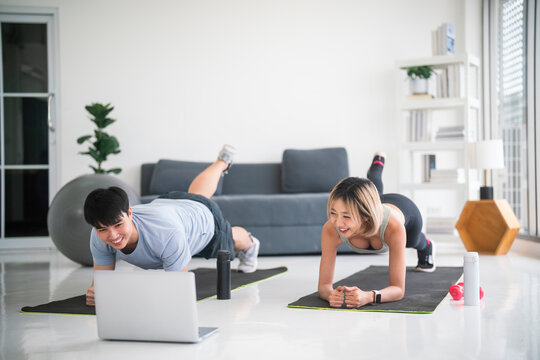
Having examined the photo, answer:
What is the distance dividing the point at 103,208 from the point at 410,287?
1.64m

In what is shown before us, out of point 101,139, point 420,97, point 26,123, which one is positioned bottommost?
point 101,139

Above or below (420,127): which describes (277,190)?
below

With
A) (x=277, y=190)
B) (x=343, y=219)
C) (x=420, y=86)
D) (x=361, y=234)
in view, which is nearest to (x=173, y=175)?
(x=277, y=190)

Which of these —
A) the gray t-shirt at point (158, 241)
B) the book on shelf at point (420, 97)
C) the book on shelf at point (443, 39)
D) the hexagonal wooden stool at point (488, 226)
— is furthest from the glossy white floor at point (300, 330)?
the book on shelf at point (443, 39)

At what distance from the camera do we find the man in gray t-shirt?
83.3 inches

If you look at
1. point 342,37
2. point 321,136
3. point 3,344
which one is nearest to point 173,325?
point 3,344

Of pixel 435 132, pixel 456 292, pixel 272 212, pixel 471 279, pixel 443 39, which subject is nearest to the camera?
pixel 471 279

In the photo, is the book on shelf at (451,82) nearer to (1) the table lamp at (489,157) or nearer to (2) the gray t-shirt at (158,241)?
(1) the table lamp at (489,157)

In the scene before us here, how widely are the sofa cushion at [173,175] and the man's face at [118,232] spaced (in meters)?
2.87

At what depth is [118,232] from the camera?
2154 mm

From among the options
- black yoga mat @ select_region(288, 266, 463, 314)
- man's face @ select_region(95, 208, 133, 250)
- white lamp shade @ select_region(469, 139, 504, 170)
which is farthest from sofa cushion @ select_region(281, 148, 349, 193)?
man's face @ select_region(95, 208, 133, 250)

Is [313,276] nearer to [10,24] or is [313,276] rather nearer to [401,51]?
[401,51]

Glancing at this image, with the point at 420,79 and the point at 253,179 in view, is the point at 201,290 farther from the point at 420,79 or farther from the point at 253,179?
the point at 420,79

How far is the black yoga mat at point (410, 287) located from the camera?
8.04ft
